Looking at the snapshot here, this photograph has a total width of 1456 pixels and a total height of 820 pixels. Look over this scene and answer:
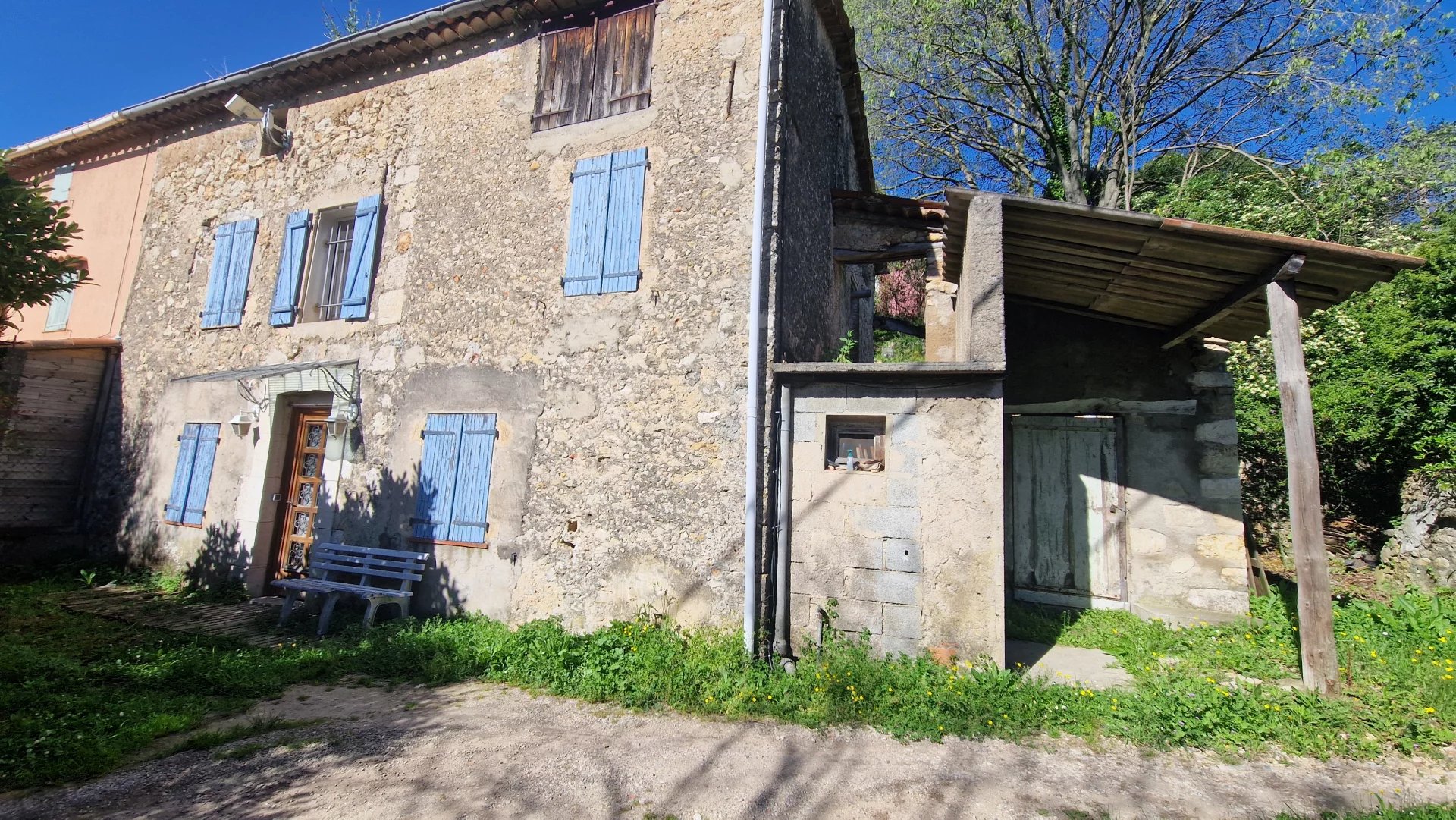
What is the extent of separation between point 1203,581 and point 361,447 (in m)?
8.42

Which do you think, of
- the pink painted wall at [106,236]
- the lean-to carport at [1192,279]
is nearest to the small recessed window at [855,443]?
the lean-to carport at [1192,279]

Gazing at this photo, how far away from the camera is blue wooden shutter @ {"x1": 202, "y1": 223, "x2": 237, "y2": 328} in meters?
7.97

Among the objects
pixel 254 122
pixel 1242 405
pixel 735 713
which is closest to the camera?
pixel 735 713

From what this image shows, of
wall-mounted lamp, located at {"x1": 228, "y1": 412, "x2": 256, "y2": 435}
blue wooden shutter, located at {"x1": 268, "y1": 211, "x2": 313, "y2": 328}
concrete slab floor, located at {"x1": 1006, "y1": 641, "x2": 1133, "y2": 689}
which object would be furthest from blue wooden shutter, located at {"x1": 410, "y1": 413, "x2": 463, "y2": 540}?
concrete slab floor, located at {"x1": 1006, "y1": 641, "x2": 1133, "y2": 689}

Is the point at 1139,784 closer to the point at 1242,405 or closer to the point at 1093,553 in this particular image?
the point at 1093,553

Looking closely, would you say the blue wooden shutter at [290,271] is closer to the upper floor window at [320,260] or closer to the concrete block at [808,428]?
the upper floor window at [320,260]

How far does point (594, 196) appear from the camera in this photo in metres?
6.17

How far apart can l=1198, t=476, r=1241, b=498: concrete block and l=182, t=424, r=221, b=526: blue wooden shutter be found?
1064 cm

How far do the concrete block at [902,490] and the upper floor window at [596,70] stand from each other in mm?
4324

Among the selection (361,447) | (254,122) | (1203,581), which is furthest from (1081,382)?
(254,122)

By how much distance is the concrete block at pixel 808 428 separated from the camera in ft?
16.8

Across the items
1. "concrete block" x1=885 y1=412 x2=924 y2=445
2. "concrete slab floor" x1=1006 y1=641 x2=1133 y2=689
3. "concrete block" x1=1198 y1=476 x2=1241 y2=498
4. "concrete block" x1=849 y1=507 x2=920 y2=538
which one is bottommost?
"concrete slab floor" x1=1006 y1=641 x2=1133 y2=689

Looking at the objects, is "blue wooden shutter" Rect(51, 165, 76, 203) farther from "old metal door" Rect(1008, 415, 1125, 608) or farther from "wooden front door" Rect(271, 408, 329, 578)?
"old metal door" Rect(1008, 415, 1125, 608)

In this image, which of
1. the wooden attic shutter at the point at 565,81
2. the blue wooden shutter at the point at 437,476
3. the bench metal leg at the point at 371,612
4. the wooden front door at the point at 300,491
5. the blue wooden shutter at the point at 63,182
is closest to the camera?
the bench metal leg at the point at 371,612
